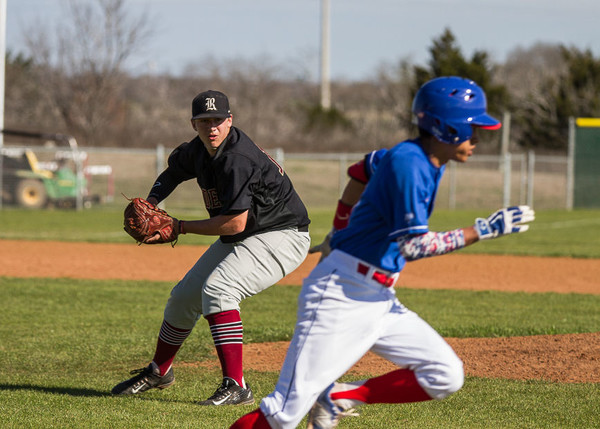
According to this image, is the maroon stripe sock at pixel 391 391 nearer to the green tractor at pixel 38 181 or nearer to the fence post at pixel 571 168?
the green tractor at pixel 38 181

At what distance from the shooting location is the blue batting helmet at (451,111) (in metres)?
3.62

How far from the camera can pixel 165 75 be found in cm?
5516

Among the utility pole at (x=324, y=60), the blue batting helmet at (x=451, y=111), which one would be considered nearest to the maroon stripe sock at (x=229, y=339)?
the blue batting helmet at (x=451, y=111)

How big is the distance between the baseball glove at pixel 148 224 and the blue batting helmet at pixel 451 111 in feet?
6.03

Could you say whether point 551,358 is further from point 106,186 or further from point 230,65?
point 230,65

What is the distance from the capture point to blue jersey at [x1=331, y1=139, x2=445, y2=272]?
346cm

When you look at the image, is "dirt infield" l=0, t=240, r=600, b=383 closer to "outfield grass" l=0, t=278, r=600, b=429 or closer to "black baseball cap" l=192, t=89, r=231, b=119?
"outfield grass" l=0, t=278, r=600, b=429

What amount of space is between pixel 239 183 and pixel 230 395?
129 centimetres

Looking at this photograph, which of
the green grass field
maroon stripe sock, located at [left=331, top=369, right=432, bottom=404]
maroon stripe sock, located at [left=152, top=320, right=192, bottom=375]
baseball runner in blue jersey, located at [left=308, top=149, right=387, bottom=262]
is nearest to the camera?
maroon stripe sock, located at [left=331, top=369, right=432, bottom=404]

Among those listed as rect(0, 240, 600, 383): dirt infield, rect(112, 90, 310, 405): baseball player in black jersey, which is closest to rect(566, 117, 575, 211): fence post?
rect(0, 240, 600, 383): dirt infield

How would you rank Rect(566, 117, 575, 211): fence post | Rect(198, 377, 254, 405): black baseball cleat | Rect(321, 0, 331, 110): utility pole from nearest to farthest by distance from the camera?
1. Rect(198, 377, 254, 405): black baseball cleat
2. Rect(566, 117, 575, 211): fence post
3. Rect(321, 0, 331, 110): utility pole

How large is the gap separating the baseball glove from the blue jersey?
4.87 feet

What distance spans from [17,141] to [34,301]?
85.2 ft

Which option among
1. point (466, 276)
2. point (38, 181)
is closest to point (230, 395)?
point (466, 276)
